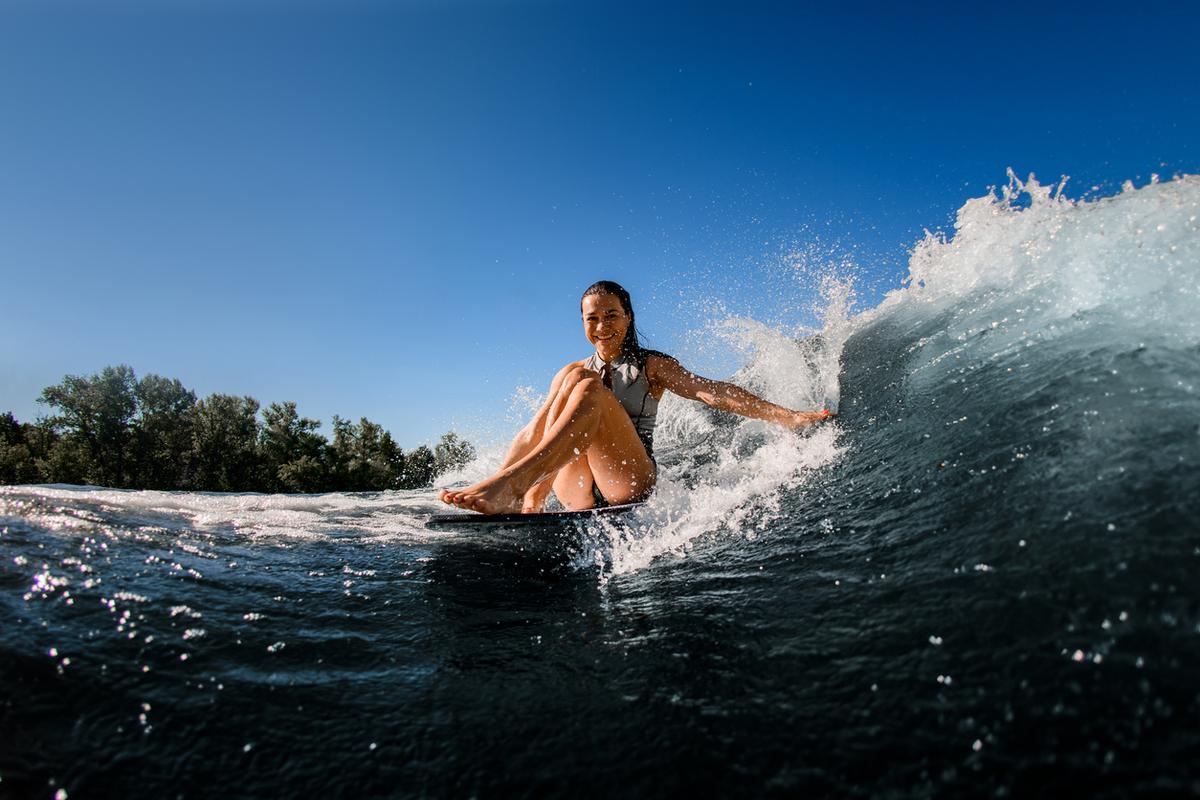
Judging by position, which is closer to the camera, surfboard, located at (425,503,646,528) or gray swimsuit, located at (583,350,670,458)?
surfboard, located at (425,503,646,528)

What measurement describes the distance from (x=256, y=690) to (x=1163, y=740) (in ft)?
6.81

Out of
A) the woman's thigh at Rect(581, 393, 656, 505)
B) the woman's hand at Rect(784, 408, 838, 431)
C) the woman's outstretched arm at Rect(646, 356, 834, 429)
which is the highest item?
the woman's outstretched arm at Rect(646, 356, 834, 429)

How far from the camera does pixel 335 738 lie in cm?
152

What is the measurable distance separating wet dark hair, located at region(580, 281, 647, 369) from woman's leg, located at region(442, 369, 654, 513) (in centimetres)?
54

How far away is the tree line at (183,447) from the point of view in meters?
33.0

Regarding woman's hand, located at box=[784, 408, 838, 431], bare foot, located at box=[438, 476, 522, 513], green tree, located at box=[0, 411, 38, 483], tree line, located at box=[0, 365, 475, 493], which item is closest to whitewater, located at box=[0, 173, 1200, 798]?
bare foot, located at box=[438, 476, 522, 513]

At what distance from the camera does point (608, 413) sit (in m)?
3.99

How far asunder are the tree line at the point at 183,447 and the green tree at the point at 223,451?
0.19ft

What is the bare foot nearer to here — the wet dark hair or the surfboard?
the surfboard

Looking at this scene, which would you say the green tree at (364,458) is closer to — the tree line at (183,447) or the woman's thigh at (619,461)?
the tree line at (183,447)

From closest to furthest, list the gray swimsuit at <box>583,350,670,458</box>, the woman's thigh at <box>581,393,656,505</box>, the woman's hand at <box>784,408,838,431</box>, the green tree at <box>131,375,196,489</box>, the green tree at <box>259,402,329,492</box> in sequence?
the woman's thigh at <box>581,393,656,505</box>
the woman's hand at <box>784,408,838,431</box>
the gray swimsuit at <box>583,350,670,458</box>
the green tree at <box>259,402,329,492</box>
the green tree at <box>131,375,196,489</box>

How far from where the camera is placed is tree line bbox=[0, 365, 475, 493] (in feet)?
108

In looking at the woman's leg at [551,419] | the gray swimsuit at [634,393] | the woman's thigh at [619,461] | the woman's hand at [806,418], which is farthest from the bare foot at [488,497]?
the woman's hand at [806,418]

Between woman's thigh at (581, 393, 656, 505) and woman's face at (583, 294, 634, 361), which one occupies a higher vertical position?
woman's face at (583, 294, 634, 361)
